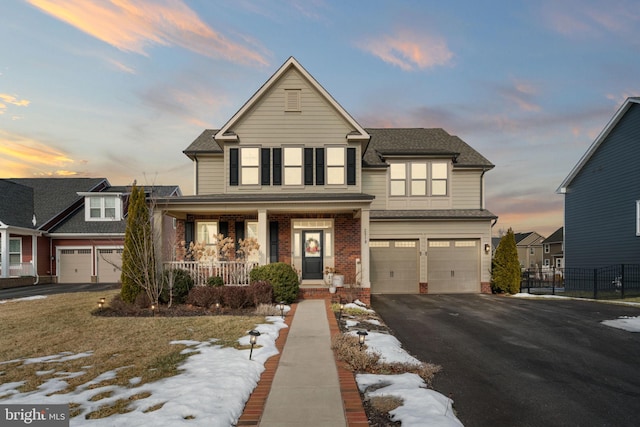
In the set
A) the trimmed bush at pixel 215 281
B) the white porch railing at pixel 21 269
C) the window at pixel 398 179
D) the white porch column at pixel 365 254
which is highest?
the window at pixel 398 179

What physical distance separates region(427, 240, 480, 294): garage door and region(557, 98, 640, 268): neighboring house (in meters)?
7.48

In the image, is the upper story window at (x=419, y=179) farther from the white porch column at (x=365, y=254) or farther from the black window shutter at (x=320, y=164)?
the white porch column at (x=365, y=254)

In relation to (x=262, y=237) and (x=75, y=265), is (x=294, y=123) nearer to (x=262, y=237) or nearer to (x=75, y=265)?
(x=262, y=237)

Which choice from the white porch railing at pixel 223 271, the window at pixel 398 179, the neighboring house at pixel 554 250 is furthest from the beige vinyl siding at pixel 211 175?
the neighboring house at pixel 554 250

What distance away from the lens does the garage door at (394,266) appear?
59.1 ft

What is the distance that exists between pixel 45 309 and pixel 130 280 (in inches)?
118

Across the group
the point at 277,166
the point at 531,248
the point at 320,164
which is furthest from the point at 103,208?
the point at 531,248

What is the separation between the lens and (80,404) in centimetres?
452

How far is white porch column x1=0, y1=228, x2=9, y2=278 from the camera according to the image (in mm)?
21719

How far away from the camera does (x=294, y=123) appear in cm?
1600

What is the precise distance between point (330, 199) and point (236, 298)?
489cm

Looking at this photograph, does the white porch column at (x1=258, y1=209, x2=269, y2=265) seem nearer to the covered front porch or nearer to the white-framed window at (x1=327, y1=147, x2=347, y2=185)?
the covered front porch

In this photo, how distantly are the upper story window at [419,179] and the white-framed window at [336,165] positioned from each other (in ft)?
11.4

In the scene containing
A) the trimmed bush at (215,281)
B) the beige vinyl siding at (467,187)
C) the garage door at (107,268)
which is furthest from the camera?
the garage door at (107,268)
